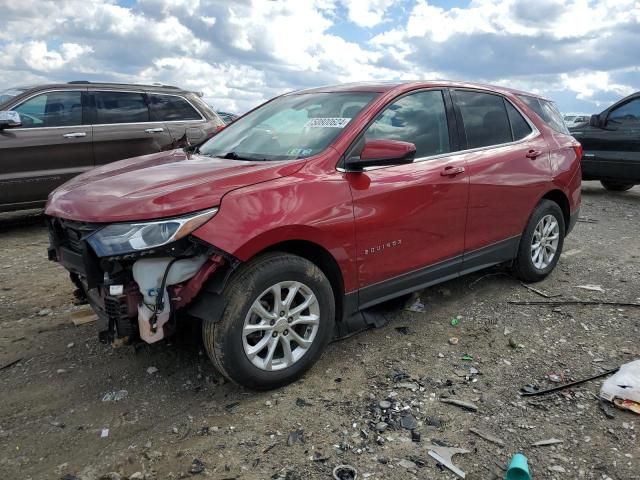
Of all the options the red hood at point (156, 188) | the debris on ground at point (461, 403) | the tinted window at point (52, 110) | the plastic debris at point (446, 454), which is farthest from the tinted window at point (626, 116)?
the tinted window at point (52, 110)

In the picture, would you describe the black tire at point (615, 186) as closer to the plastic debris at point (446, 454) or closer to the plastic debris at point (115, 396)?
the plastic debris at point (446, 454)

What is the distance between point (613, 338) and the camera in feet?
12.6

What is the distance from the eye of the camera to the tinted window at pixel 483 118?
163 inches

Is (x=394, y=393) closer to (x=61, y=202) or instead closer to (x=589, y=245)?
(x=61, y=202)

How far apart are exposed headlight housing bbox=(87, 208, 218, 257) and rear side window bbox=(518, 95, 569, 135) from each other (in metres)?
3.47

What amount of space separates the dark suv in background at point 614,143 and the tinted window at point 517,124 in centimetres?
524

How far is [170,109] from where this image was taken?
761 centimetres

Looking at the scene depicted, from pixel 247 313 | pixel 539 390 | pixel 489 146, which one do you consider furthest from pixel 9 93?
pixel 539 390

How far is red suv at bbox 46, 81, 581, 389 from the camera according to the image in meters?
2.74

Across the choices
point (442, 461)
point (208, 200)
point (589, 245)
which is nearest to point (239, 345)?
point (208, 200)

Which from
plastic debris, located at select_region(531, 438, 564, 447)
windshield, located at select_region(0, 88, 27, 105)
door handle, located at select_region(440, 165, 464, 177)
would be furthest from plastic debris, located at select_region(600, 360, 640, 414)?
windshield, located at select_region(0, 88, 27, 105)

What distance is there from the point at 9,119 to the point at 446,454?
229 inches

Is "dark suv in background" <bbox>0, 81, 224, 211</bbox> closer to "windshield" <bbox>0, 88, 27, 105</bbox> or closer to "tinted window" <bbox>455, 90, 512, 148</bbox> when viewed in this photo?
"windshield" <bbox>0, 88, 27, 105</bbox>

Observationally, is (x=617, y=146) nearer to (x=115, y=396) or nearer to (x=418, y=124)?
(x=418, y=124)
